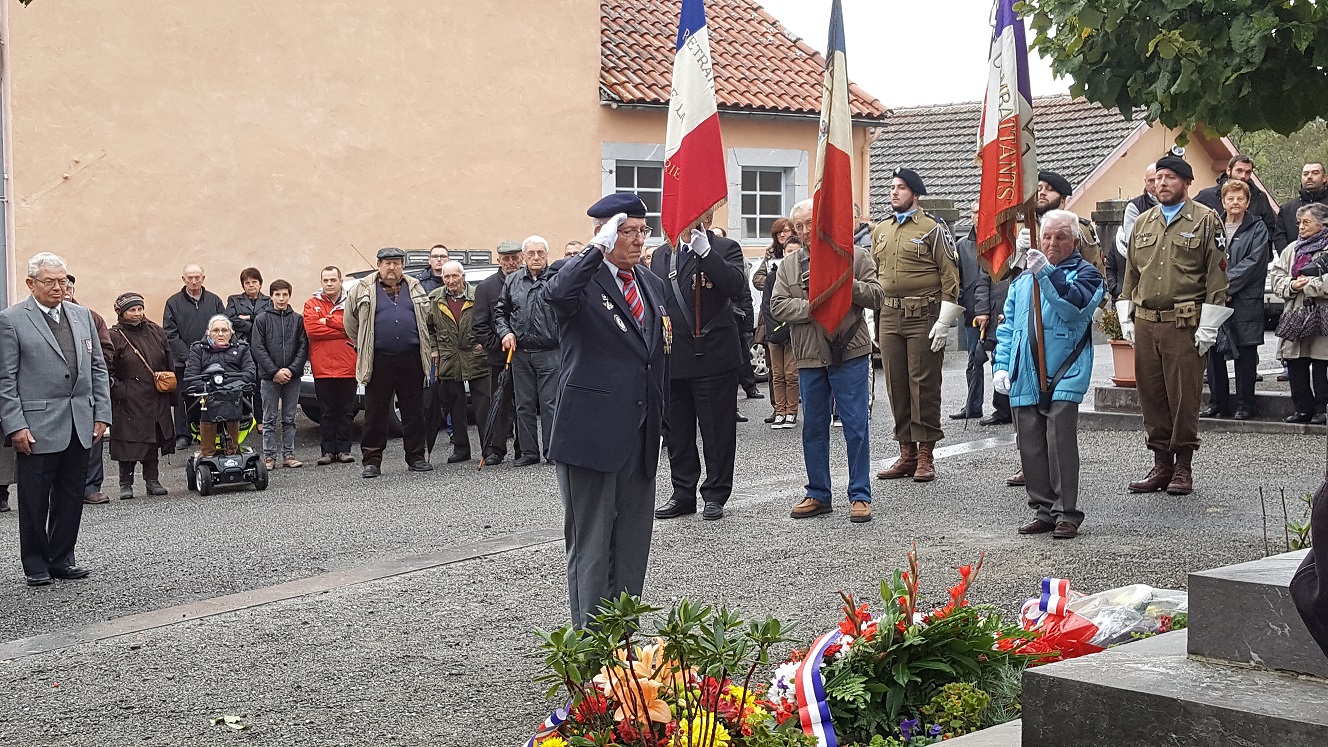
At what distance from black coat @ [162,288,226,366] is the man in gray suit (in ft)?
18.2

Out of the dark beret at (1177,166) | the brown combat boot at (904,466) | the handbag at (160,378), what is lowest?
the brown combat boot at (904,466)

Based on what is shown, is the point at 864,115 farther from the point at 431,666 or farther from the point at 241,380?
the point at 431,666

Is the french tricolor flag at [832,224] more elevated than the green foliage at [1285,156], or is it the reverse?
the green foliage at [1285,156]

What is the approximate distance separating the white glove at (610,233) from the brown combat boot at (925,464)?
214 inches

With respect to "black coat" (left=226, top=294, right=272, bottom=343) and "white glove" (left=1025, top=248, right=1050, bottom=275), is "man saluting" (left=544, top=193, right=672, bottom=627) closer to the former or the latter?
"white glove" (left=1025, top=248, right=1050, bottom=275)

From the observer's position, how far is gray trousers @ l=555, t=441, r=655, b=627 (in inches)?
248

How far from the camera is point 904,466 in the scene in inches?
454

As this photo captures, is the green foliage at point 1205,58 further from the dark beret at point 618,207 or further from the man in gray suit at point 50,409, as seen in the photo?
the man in gray suit at point 50,409

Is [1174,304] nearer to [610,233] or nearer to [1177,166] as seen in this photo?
[1177,166]

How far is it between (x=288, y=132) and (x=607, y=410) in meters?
13.5

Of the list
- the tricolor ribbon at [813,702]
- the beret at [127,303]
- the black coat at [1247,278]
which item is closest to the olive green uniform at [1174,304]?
the black coat at [1247,278]

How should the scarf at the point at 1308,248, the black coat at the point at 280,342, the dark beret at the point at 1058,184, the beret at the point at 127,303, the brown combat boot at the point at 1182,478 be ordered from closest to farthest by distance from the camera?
the brown combat boot at the point at 1182,478
the dark beret at the point at 1058,184
the scarf at the point at 1308,248
the beret at the point at 127,303
the black coat at the point at 280,342

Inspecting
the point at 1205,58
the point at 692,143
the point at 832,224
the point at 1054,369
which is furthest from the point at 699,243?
the point at 1205,58

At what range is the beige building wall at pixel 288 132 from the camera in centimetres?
1692
